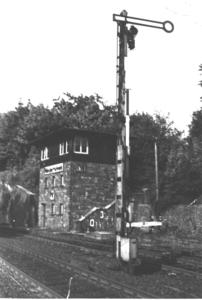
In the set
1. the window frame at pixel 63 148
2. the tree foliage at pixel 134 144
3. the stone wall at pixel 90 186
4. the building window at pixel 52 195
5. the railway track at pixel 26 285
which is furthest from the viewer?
the building window at pixel 52 195

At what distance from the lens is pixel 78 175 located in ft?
124

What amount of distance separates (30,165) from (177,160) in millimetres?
23206

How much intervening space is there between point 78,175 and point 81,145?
9.30ft

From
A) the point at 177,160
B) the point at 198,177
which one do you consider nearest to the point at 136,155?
the point at 177,160

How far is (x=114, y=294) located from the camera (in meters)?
8.68

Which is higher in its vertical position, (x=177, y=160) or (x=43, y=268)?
(x=177, y=160)

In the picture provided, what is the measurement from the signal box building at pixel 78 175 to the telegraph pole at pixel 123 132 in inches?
977

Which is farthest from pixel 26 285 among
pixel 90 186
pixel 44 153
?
pixel 44 153

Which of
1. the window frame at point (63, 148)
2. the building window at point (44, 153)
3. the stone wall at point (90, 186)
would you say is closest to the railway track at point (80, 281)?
the stone wall at point (90, 186)

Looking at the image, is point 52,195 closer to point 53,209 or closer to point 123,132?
point 53,209

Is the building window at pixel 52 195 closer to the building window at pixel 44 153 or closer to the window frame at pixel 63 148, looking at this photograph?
the window frame at pixel 63 148

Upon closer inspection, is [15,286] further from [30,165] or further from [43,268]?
[30,165]

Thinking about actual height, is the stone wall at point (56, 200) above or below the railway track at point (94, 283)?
above

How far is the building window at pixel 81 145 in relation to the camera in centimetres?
3838
